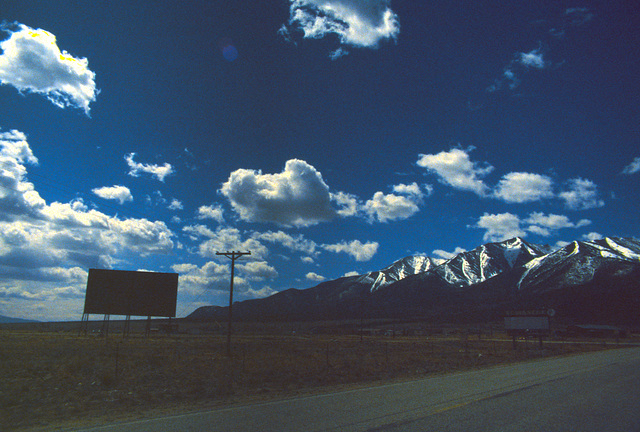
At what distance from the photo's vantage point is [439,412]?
33.4ft

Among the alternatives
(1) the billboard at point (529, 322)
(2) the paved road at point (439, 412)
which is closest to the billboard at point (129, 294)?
(1) the billboard at point (529, 322)

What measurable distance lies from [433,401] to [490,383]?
5665mm

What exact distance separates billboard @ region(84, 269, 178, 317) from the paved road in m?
60.5

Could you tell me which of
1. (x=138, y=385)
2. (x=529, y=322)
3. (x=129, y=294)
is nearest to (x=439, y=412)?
(x=138, y=385)

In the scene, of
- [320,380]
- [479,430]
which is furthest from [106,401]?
[479,430]

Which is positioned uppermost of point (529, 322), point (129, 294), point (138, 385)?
point (129, 294)

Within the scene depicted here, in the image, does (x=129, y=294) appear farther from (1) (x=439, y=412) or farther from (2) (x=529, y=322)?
(1) (x=439, y=412)

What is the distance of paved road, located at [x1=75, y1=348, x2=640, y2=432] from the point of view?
353 inches

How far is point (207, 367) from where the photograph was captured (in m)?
23.7

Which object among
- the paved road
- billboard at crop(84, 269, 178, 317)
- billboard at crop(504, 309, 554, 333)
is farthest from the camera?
billboard at crop(84, 269, 178, 317)

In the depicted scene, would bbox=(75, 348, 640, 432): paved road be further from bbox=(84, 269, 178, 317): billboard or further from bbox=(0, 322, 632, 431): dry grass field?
bbox=(84, 269, 178, 317): billboard

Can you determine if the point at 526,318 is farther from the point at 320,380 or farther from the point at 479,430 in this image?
the point at 479,430

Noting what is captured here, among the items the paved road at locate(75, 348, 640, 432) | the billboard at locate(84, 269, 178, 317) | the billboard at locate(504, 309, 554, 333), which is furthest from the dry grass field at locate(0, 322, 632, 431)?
the billboard at locate(84, 269, 178, 317)

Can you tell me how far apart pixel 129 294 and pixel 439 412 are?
67668mm
